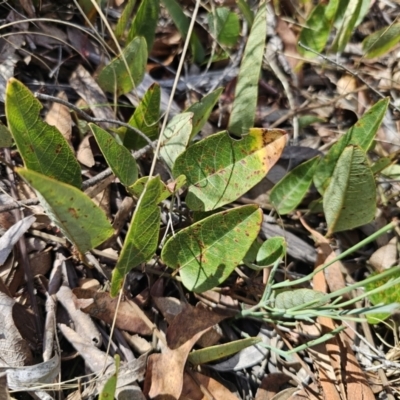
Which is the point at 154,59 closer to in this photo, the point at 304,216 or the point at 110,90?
the point at 110,90

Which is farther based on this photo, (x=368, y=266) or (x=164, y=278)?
(x=368, y=266)

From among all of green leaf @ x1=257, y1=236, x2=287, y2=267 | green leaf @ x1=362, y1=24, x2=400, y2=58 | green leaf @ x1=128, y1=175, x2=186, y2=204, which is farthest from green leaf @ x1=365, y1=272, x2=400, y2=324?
green leaf @ x1=362, y1=24, x2=400, y2=58

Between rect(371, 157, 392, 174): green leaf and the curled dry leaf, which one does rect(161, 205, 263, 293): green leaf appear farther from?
rect(371, 157, 392, 174): green leaf

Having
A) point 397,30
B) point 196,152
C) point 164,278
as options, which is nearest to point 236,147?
point 196,152

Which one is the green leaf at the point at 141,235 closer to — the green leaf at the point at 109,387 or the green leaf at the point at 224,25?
the green leaf at the point at 109,387

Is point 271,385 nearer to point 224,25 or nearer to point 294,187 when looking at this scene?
point 294,187
